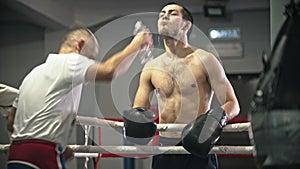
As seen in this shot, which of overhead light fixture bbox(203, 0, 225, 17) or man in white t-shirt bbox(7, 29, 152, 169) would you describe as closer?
man in white t-shirt bbox(7, 29, 152, 169)

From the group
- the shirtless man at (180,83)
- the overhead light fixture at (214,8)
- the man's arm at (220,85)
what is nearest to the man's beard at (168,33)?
the shirtless man at (180,83)

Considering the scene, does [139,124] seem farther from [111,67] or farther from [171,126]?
[111,67]

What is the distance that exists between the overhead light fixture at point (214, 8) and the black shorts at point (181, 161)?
2852 mm

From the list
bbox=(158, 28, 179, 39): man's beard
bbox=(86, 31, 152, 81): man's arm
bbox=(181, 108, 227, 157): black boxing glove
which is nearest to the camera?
bbox=(86, 31, 152, 81): man's arm

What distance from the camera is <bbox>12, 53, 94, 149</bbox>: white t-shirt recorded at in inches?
80.7

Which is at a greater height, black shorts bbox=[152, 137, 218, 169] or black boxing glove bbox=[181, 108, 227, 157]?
black boxing glove bbox=[181, 108, 227, 157]

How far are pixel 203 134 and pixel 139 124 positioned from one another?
318 mm

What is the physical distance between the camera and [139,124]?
236 centimetres

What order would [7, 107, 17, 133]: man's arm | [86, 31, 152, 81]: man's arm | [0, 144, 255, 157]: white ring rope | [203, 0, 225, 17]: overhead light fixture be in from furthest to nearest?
[203, 0, 225, 17]: overhead light fixture
[0, 144, 255, 157]: white ring rope
[7, 107, 17, 133]: man's arm
[86, 31, 152, 81]: man's arm

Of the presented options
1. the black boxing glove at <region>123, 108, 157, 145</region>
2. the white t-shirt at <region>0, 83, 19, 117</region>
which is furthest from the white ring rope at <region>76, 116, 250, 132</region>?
the white t-shirt at <region>0, 83, 19, 117</region>

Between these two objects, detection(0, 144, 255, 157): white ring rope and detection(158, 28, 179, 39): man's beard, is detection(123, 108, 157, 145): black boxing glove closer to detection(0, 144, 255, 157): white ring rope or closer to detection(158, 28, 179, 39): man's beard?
detection(0, 144, 255, 157): white ring rope

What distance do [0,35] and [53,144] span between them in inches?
163

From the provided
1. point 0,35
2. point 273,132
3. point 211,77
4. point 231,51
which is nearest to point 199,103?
point 211,77

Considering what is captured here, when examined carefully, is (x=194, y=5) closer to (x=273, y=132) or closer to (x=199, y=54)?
(x=199, y=54)
